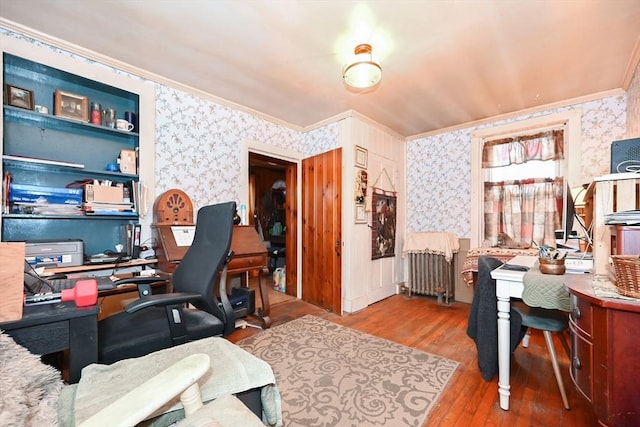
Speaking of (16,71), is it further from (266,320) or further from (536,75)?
(536,75)

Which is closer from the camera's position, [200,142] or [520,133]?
[200,142]

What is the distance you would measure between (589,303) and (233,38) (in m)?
2.57

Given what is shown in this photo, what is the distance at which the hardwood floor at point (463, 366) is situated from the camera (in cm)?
152

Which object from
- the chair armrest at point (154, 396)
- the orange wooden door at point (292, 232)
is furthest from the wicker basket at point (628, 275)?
the orange wooden door at point (292, 232)

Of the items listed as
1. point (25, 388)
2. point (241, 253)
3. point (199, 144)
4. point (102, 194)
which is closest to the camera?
point (25, 388)

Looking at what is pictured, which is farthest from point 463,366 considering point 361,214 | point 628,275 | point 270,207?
point 270,207

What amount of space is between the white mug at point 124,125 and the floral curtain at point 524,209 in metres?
4.20

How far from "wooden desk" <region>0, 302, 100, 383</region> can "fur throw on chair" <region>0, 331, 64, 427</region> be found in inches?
2.3

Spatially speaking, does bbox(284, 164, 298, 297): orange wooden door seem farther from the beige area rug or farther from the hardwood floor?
the beige area rug

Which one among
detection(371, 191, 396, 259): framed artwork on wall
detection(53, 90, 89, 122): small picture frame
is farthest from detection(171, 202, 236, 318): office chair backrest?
detection(371, 191, 396, 259): framed artwork on wall

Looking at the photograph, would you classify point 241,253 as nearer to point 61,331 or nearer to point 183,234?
point 183,234

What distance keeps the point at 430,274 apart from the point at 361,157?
191 cm

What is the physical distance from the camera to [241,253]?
2625 millimetres

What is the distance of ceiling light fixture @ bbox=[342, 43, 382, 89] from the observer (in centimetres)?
204
